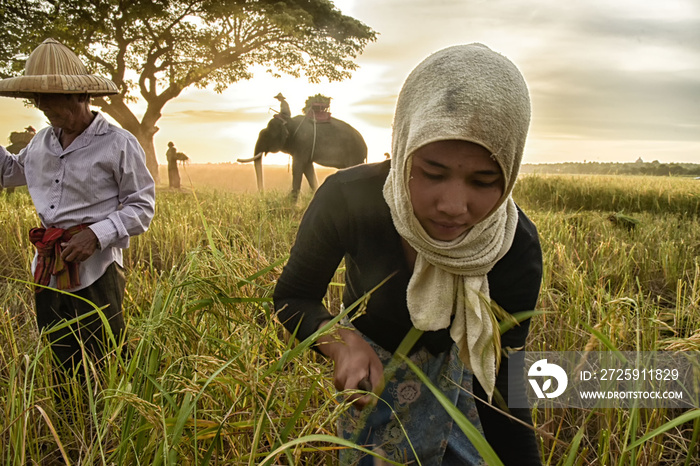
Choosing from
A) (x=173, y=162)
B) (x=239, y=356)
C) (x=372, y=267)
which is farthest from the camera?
(x=173, y=162)

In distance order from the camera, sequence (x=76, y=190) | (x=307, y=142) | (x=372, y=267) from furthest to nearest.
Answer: (x=307, y=142) < (x=76, y=190) < (x=372, y=267)

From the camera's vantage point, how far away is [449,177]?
1019 mm

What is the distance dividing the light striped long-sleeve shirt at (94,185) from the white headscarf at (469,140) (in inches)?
49.0

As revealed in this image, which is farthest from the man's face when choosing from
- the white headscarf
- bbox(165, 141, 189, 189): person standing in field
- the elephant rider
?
bbox(165, 141, 189, 189): person standing in field

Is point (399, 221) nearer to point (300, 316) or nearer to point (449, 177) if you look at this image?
point (449, 177)

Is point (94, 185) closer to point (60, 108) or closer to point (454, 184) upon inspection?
point (60, 108)

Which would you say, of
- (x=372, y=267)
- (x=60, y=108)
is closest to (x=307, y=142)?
(x=60, y=108)

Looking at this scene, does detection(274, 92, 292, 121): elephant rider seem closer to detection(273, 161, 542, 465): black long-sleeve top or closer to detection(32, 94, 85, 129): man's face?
detection(32, 94, 85, 129): man's face

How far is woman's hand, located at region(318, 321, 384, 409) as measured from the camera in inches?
38.6

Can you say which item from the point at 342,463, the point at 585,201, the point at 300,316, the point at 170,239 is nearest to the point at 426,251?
the point at 300,316

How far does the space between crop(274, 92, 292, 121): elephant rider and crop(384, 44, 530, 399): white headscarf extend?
779 centimetres

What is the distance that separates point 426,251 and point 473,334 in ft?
0.69

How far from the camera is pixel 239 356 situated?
0.95 meters

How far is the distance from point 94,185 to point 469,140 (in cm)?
160
